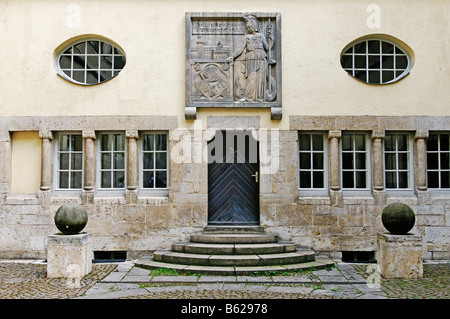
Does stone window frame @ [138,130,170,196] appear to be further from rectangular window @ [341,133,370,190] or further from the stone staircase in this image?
rectangular window @ [341,133,370,190]

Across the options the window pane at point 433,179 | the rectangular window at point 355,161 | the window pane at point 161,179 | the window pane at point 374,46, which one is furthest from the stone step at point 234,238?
the window pane at point 374,46

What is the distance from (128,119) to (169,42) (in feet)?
5.79

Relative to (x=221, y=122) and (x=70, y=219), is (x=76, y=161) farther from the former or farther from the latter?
(x=221, y=122)

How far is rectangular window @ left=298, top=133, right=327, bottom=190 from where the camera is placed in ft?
28.9

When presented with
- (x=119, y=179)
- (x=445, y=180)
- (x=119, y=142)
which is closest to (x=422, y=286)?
(x=445, y=180)

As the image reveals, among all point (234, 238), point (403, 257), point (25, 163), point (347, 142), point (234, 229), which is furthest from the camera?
point (347, 142)

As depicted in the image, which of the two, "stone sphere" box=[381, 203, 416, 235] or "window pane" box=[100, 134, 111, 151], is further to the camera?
"window pane" box=[100, 134, 111, 151]

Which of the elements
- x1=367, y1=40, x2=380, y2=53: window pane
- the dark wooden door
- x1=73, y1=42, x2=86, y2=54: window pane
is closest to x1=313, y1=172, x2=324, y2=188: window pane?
the dark wooden door

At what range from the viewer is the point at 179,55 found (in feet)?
28.4

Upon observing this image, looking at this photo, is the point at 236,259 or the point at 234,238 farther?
the point at 234,238

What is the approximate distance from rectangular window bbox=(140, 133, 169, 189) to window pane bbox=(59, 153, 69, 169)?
5.12 ft

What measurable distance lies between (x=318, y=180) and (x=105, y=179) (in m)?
4.37

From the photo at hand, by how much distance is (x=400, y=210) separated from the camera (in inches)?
271

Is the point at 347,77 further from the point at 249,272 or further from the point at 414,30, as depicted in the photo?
the point at 249,272
